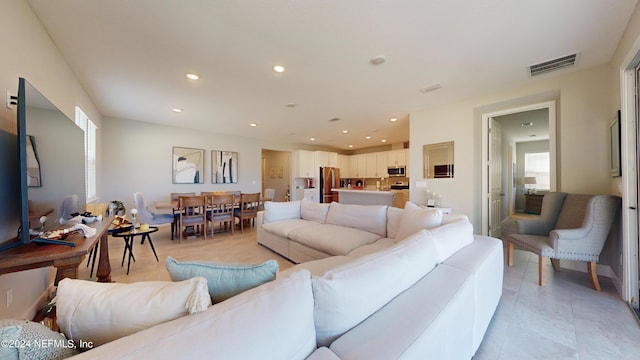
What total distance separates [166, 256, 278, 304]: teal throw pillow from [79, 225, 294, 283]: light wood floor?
7.13 feet

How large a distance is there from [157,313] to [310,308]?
47cm

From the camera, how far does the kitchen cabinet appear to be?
799 cm

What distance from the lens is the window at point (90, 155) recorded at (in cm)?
373

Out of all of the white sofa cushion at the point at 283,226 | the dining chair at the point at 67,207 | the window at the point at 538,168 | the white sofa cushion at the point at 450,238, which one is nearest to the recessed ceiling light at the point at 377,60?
the white sofa cushion at the point at 450,238

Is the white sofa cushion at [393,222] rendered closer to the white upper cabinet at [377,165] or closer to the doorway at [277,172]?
the white upper cabinet at [377,165]

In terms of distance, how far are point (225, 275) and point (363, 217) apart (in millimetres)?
2383

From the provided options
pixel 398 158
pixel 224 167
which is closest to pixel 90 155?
pixel 224 167

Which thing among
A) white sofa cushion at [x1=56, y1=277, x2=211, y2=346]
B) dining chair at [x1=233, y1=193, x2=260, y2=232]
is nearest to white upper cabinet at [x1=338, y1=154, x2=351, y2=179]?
dining chair at [x1=233, y1=193, x2=260, y2=232]

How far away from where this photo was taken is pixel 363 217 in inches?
121

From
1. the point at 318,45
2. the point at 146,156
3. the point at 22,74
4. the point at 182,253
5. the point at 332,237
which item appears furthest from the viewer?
the point at 146,156

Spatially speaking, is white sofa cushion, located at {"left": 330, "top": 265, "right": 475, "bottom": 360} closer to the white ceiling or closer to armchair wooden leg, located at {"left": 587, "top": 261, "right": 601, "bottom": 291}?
the white ceiling

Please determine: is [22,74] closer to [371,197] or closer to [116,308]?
[116,308]

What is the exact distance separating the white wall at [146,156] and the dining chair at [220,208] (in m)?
1.97

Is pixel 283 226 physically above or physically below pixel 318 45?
below
